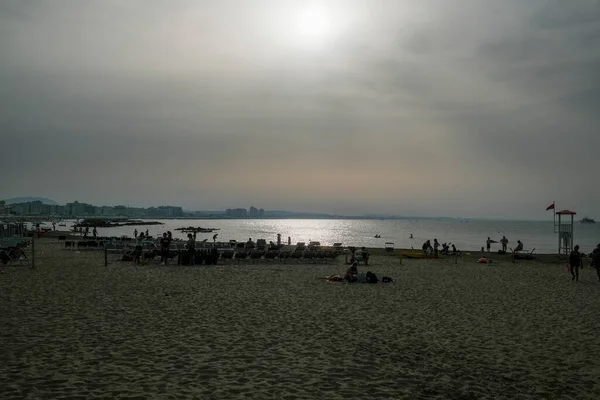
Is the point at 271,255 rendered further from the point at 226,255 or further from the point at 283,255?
the point at 226,255

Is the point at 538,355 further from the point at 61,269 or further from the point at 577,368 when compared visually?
the point at 61,269

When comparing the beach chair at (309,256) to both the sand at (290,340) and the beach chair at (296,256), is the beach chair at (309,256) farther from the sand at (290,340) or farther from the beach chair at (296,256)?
the sand at (290,340)

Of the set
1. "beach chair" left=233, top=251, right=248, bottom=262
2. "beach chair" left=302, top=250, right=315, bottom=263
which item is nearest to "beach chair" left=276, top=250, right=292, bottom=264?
"beach chair" left=302, top=250, right=315, bottom=263

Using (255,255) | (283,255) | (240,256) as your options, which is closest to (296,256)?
(283,255)

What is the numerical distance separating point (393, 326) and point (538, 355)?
3069mm

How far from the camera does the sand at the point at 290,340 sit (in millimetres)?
6516

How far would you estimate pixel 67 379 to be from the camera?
6.50m

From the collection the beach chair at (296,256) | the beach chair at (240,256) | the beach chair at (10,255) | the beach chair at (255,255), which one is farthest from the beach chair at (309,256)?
the beach chair at (10,255)

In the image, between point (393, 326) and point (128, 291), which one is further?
point (128, 291)

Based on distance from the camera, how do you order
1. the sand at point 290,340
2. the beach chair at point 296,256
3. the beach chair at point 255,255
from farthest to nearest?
the beach chair at point 296,256 < the beach chair at point 255,255 < the sand at point 290,340

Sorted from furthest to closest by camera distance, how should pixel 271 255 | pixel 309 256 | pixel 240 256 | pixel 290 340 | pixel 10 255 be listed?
pixel 309 256, pixel 271 255, pixel 240 256, pixel 10 255, pixel 290 340

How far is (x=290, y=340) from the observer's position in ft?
30.0

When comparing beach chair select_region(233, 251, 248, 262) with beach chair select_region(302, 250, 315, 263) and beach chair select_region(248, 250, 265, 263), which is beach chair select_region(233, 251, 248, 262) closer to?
beach chair select_region(248, 250, 265, 263)

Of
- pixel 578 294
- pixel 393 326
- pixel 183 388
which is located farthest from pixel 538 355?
pixel 578 294
